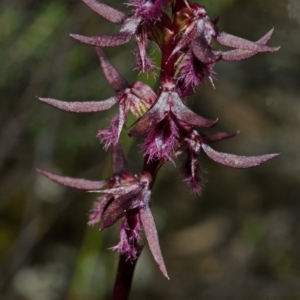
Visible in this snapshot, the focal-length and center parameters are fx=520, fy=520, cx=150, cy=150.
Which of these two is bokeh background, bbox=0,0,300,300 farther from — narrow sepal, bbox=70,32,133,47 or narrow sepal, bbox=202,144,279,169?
narrow sepal, bbox=70,32,133,47

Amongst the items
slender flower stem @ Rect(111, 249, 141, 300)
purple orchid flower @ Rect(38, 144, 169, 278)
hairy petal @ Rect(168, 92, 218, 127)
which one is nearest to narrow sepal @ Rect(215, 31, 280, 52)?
hairy petal @ Rect(168, 92, 218, 127)

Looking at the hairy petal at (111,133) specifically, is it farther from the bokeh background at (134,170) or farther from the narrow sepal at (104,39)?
the bokeh background at (134,170)

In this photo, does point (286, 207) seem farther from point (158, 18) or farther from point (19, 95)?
point (158, 18)

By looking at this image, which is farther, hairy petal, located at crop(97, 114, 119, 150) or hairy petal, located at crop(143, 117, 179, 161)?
hairy petal, located at crop(97, 114, 119, 150)

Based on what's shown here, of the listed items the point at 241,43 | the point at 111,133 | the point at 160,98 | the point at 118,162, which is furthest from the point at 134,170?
the point at 241,43

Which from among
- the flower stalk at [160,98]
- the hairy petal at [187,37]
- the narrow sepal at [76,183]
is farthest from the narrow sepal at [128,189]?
the hairy petal at [187,37]

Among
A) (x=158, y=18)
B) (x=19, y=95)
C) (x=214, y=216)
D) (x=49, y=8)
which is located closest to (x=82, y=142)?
(x=19, y=95)
